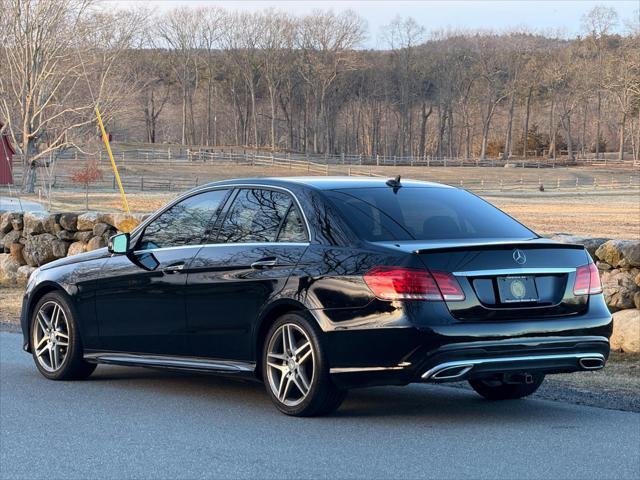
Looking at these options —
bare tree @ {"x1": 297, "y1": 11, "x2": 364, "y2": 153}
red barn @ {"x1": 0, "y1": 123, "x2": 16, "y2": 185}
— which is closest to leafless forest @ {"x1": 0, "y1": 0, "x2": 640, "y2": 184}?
bare tree @ {"x1": 297, "y1": 11, "x2": 364, "y2": 153}

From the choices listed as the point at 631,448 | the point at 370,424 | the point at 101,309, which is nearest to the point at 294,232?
the point at 370,424

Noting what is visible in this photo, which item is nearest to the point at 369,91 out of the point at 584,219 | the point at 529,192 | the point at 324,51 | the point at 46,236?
the point at 324,51

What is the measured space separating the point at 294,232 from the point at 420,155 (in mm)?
120326

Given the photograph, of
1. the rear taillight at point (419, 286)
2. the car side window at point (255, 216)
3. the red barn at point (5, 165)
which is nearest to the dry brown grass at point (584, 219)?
the car side window at point (255, 216)

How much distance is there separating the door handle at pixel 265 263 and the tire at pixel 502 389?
1.73 m

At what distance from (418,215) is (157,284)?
2.05 metres

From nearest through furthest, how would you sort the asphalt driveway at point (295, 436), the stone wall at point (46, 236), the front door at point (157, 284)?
the asphalt driveway at point (295, 436) < the front door at point (157, 284) < the stone wall at point (46, 236)

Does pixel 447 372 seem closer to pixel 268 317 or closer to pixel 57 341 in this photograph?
pixel 268 317

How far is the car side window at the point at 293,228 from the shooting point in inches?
309

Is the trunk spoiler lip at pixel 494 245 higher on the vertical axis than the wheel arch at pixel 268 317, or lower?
higher

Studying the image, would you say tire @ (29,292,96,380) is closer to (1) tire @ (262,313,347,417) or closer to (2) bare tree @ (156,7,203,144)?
(1) tire @ (262,313,347,417)

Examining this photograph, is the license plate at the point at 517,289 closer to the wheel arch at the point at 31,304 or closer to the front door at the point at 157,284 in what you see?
the front door at the point at 157,284

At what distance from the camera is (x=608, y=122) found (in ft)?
427

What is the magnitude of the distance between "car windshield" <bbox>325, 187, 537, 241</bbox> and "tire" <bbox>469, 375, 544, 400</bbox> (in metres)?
1.12
